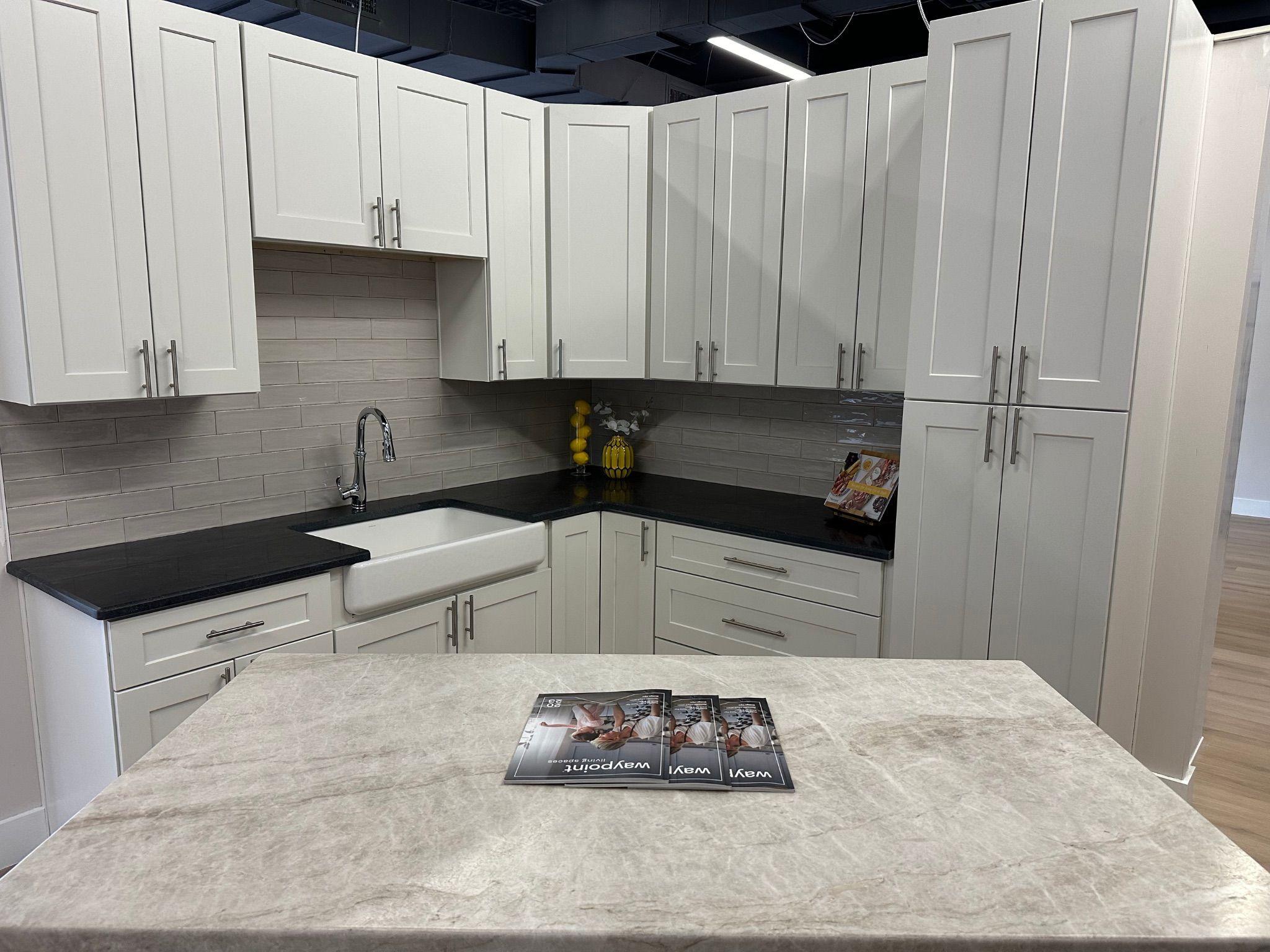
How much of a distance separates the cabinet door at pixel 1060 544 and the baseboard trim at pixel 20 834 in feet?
9.71

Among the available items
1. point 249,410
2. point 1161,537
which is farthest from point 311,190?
point 1161,537

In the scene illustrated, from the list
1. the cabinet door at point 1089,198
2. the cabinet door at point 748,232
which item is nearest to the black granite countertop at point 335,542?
the cabinet door at point 748,232

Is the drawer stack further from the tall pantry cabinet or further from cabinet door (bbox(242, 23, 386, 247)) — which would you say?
cabinet door (bbox(242, 23, 386, 247))

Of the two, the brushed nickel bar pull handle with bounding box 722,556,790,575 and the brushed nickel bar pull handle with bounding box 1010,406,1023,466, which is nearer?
the brushed nickel bar pull handle with bounding box 1010,406,1023,466

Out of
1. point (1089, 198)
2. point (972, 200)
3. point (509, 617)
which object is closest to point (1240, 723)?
point (1089, 198)

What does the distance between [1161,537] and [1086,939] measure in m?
2.24

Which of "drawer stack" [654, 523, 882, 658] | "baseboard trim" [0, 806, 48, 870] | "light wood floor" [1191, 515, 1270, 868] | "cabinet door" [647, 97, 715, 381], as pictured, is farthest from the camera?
"cabinet door" [647, 97, 715, 381]

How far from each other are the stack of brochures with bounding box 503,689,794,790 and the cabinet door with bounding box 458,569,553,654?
157 centimetres

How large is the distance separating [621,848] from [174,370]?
6.72ft

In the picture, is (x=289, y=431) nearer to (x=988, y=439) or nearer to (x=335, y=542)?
(x=335, y=542)

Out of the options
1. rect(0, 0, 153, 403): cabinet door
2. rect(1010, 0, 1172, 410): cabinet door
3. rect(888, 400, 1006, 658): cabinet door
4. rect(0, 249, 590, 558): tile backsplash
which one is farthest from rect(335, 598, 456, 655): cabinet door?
rect(1010, 0, 1172, 410): cabinet door

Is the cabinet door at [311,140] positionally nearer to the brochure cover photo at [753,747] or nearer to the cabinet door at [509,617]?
the cabinet door at [509,617]

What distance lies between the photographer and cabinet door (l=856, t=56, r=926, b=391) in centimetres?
291

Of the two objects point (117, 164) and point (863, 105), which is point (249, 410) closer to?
point (117, 164)
